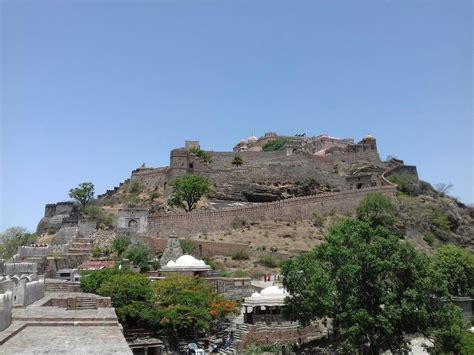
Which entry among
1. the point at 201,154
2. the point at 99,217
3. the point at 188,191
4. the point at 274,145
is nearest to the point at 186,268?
the point at 188,191

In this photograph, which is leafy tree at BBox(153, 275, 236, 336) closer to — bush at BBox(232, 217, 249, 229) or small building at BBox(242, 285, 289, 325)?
small building at BBox(242, 285, 289, 325)

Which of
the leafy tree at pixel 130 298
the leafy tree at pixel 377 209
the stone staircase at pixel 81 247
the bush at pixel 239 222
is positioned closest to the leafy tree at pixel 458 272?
the leafy tree at pixel 130 298

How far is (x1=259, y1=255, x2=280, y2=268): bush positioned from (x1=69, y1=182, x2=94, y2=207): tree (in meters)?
24.2

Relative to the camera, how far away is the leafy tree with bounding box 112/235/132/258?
37.4m

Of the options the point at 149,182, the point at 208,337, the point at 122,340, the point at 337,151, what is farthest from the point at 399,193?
the point at 122,340

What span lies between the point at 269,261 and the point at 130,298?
638 inches

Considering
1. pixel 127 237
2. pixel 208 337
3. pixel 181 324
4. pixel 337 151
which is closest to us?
pixel 181 324

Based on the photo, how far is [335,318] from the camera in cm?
1980

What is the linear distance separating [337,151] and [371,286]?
47.7m

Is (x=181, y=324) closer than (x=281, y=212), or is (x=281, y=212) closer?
(x=181, y=324)

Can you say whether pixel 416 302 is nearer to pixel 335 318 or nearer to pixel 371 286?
pixel 371 286

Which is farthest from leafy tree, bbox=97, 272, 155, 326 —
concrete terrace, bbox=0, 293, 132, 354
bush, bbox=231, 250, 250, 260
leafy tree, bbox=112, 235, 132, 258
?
bush, bbox=231, 250, 250, 260

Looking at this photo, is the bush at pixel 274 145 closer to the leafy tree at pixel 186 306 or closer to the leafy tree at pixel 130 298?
the leafy tree at pixel 186 306

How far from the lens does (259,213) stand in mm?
47125
